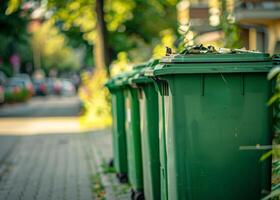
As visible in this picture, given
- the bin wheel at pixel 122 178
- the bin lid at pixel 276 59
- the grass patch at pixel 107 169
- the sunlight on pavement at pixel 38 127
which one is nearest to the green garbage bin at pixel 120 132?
the bin wheel at pixel 122 178

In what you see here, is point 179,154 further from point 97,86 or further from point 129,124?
point 97,86

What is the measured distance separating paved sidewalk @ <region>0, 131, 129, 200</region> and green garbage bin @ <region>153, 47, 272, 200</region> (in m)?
2.70

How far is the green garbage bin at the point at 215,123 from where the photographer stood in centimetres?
485

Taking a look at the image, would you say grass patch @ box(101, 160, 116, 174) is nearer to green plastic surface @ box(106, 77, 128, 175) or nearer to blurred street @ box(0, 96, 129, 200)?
blurred street @ box(0, 96, 129, 200)

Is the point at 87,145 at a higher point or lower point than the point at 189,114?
lower

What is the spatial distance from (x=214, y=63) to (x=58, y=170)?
227 inches

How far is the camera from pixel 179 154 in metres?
4.88

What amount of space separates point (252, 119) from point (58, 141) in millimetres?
10599

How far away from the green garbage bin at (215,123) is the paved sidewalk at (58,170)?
2702 mm

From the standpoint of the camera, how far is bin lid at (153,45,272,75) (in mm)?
4836

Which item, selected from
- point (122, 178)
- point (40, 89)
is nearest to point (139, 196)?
point (122, 178)

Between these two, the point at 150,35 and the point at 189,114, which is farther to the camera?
the point at 150,35

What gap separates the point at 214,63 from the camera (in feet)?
16.1

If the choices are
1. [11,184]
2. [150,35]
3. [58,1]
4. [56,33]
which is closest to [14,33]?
[56,33]
